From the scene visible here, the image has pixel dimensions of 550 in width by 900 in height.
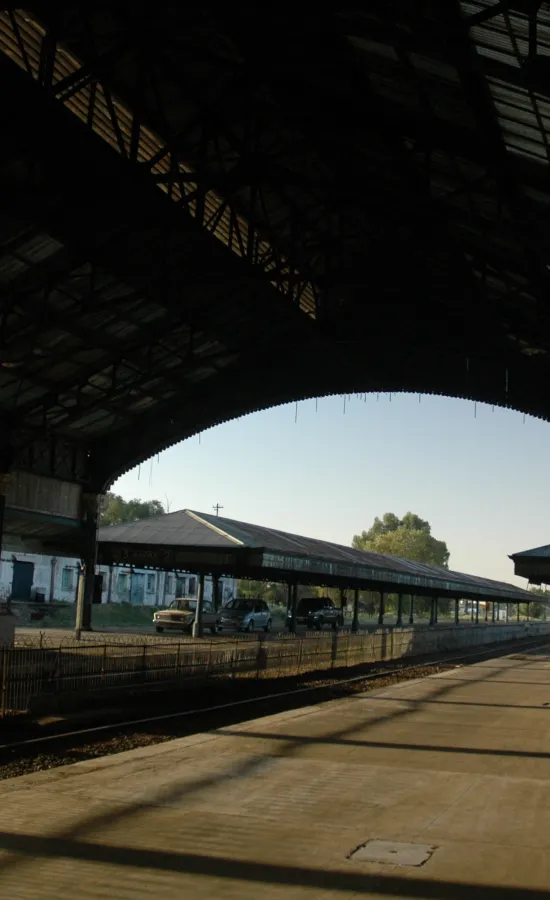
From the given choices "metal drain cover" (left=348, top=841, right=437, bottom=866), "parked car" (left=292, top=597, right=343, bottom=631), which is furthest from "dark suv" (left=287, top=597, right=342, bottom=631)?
"metal drain cover" (left=348, top=841, right=437, bottom=866)

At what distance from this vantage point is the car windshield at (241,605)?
171ft

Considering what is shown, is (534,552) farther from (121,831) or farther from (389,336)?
(121,831)

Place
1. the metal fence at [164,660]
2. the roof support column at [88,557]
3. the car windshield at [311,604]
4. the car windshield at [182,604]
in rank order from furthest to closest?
the car windshield at [311,604] → the car windshield at [182,604] → the roof support column at [88,557] → the metal fence at [164,660]

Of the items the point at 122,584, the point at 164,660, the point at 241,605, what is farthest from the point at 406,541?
the point at 164,660

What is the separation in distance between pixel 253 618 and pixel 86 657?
106ft

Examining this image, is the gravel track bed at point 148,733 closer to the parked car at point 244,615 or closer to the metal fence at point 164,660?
the metal fence at point 164,660

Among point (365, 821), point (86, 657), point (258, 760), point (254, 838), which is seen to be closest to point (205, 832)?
point (254, 838)

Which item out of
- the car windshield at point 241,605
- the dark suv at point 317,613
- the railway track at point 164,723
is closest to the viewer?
the railway track at point 164,723

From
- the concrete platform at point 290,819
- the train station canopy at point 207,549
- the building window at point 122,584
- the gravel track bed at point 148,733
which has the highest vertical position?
the train station canopy at point 207,549

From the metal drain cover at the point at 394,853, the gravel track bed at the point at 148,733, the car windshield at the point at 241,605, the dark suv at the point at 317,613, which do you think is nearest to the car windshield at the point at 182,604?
the car windshield at the point at 241,605

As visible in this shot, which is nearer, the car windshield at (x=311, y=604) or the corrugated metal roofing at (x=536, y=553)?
the corrugated metal roofing at (x=536, y=553)

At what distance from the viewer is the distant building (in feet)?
235

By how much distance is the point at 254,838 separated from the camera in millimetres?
7734

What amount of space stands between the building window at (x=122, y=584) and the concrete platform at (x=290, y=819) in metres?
76.8
